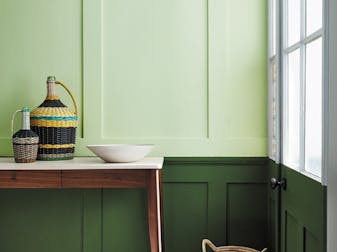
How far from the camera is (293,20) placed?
227cm

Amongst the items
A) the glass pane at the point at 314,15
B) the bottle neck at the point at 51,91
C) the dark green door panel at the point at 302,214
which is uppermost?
the glass pane at the point at 314,15

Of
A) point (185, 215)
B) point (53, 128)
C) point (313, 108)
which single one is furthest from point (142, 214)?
point (313, 108)

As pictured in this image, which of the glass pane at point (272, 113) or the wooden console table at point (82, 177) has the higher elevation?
the glass pane at point (272, 113)

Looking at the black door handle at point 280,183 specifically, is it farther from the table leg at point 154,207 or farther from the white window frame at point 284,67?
the table leg at point 154,207

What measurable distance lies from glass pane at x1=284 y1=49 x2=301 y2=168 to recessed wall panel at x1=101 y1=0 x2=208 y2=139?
623 millimetres

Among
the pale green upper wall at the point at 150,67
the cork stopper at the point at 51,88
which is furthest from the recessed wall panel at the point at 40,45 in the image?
the cork stopper at the point at 51,88

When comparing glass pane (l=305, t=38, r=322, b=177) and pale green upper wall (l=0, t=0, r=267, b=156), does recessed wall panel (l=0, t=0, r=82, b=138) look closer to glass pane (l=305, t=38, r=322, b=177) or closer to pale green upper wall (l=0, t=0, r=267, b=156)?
pale green upper wall (l=0, t=0, r=267, b=156)

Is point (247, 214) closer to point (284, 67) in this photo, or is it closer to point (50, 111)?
point (284, 67)

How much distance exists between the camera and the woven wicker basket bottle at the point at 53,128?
265 cm

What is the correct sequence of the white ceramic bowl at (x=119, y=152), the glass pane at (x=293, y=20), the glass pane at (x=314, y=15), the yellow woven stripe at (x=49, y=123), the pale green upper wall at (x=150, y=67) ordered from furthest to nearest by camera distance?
the pale green upper wall at (x=150, y=67), the yellow woven stripe at (x=49, y=123), the white ceramic bowl at (x=119, y=152), the glass pane at (x=293, y=20), the glass pane at (x=314, y=15)

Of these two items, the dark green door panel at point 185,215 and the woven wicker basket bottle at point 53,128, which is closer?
the woven wicker basket bottle at point 53,128

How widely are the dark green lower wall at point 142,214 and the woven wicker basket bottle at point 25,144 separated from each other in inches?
17.7

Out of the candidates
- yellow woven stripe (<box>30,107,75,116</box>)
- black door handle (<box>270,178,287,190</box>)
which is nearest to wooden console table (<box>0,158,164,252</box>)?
yellow woven stripe (<box>30,107,75,116</box>)

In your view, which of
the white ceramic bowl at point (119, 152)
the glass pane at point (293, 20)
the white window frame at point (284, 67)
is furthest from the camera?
the white ceramic bowl at point (119, 152)
